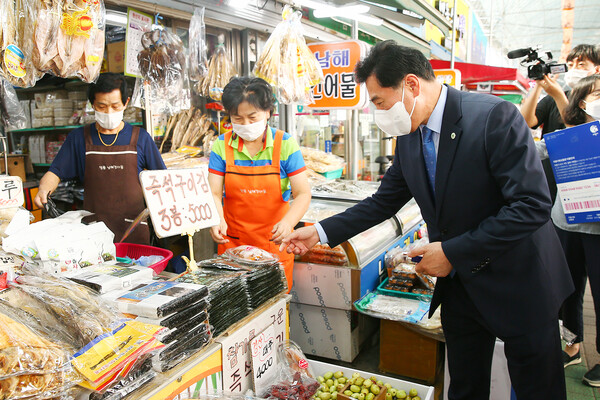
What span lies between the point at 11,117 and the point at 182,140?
1.96m

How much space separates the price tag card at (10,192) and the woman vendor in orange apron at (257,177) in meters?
1.07

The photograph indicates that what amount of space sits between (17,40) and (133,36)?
5.70 ft

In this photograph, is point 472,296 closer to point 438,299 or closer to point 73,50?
point 438,299

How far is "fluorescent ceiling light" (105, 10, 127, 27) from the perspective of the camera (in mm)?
3766

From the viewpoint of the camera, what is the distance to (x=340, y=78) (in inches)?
199

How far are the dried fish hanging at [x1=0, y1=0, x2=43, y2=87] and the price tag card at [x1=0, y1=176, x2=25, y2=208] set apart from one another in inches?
21.2

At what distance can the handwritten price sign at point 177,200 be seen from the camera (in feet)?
5.96

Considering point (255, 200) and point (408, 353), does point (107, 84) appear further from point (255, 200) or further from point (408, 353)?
point (408, 353)

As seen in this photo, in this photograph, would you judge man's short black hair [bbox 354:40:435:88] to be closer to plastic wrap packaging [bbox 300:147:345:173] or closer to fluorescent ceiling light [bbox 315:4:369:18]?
fluorescent ceiling light [bbox 315:4:369:18]

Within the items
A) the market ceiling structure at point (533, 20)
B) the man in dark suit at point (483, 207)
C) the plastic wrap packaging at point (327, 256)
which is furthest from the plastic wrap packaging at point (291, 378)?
the market ceiling structure at point (533, 20)

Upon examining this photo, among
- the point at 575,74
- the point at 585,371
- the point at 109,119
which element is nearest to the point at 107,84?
the point at 109,119

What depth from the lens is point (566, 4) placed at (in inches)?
579

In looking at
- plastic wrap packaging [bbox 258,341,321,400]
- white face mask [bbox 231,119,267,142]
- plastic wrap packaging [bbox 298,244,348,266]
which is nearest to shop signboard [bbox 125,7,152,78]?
white face mask [bbox 231,119,267,142]

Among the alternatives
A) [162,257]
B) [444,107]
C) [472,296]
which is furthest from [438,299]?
[162,257]
